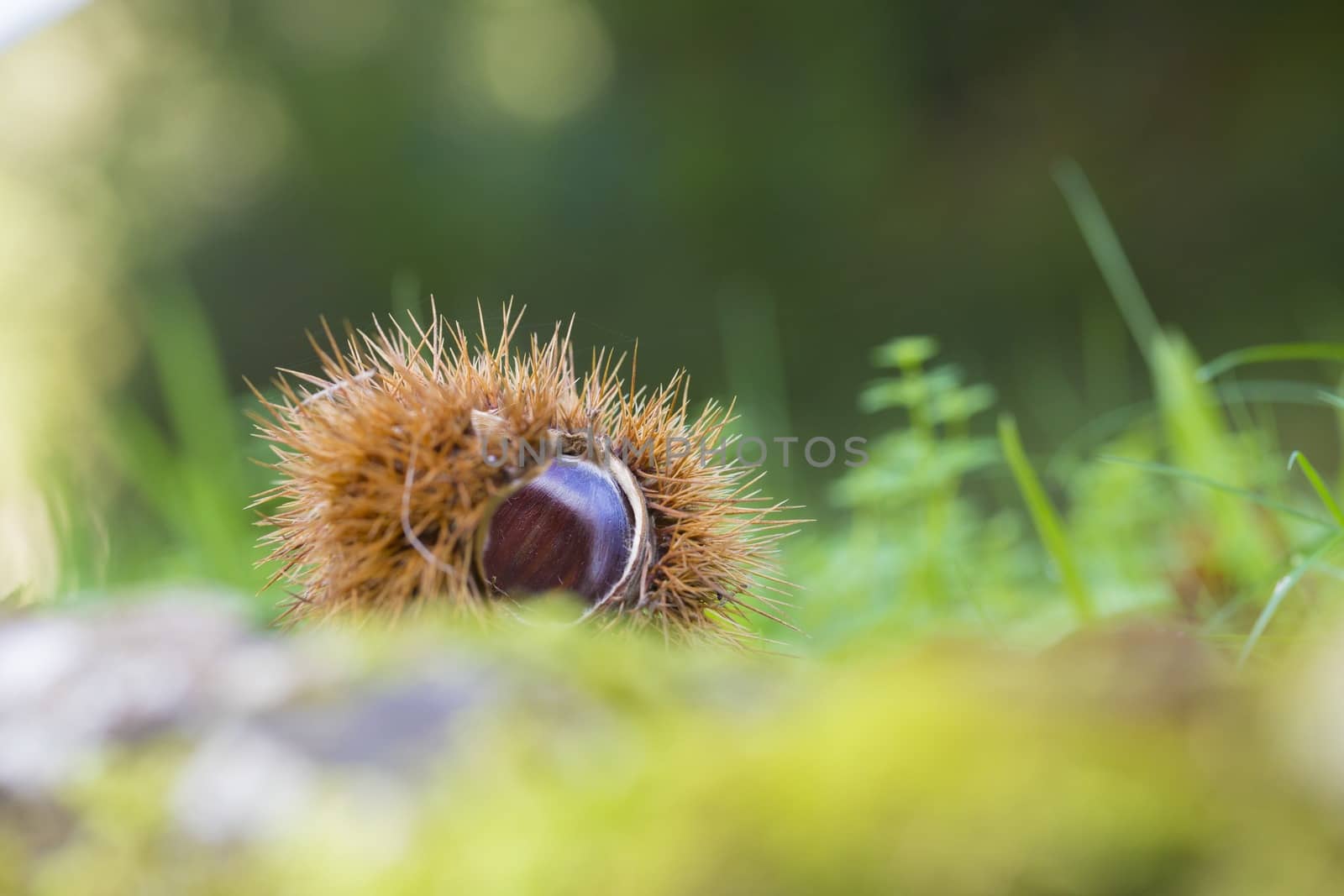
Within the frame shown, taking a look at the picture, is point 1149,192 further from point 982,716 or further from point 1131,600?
point 982,716

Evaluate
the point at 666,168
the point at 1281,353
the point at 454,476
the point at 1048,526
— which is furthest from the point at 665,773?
the point at 666,168

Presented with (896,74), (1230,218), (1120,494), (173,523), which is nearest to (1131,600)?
(1120,494)

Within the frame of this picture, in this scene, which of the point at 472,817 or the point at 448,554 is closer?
the point at 472,817

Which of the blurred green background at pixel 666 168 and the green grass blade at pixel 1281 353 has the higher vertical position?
the blurred green background at pixel 666 168

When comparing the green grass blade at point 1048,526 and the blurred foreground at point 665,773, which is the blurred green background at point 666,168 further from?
the blurred foreground at point 665,773

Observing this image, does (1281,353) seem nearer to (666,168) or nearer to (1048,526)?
(1048,526)

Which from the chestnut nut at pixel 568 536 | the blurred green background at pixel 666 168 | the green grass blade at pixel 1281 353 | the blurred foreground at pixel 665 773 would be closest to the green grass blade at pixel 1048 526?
the green grass blade at pixel 1281 353
